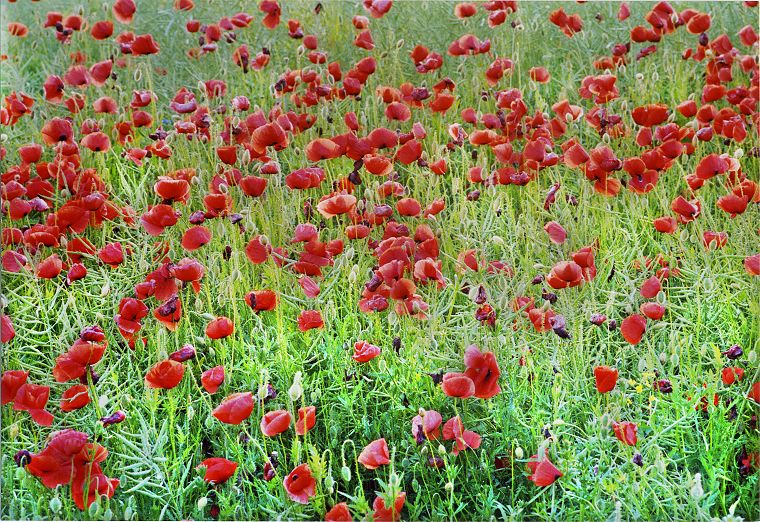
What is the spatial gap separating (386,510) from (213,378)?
34 cm

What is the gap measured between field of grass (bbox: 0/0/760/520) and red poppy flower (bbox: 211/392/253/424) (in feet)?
0.16

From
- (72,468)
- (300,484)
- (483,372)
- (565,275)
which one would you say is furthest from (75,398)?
(565,275)

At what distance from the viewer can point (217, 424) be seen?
1420 mm

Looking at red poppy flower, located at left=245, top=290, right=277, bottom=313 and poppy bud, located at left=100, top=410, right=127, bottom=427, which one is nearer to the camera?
poppy bud, located at left=100, top=410, right=127, bottom=427

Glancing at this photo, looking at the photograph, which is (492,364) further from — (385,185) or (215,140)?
(215,140)

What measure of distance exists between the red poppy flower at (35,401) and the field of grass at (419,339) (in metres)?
0.04

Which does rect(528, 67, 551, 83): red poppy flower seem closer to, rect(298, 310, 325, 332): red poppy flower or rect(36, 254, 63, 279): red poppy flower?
rect(298, 310, 325, 332): red poppy flower

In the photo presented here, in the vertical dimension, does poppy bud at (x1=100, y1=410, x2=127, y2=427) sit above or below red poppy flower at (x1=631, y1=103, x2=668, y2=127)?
below

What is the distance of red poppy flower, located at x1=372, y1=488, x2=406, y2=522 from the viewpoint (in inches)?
48.1

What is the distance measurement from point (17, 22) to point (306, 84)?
3.28 feet

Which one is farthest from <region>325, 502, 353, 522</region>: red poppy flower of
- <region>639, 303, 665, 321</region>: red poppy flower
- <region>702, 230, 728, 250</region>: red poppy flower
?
<region>702, 230, 728, 250</region>: red poppy flower

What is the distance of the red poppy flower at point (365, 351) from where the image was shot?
1.40 meters

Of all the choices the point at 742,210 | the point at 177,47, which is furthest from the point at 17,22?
the point at 742,210

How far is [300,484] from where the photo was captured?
1.25 meters
